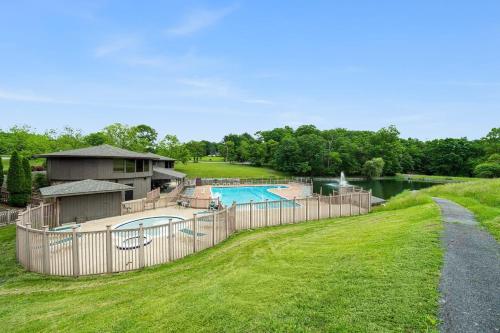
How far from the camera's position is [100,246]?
26.8 feet

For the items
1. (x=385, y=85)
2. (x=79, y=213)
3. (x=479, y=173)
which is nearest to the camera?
(x=79, y=213)

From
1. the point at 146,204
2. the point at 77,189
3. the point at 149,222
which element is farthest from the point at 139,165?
the point at 149,222

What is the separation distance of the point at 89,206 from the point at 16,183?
8155mm

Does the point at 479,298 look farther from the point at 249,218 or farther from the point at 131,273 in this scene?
the point at 249,218

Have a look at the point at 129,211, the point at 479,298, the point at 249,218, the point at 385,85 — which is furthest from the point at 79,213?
the point at 385,85

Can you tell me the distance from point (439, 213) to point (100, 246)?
1350cm

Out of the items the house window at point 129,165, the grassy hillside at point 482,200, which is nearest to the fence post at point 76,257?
the grassy hillside at point 482,200

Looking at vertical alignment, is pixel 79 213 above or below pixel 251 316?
below

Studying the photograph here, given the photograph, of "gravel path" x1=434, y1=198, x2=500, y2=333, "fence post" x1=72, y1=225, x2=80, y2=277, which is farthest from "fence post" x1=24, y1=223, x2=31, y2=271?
"gravel path" x1=434, y1=198, x2=500, y2=333

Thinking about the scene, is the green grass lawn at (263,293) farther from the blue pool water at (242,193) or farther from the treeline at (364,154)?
the treeline at (364,154)

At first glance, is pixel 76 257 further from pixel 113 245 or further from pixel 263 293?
pixel 263 293

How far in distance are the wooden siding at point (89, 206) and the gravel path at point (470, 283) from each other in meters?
18.4

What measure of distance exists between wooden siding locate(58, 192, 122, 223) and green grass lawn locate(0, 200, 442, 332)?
7.76m

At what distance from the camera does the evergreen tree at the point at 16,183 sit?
1987 centimetres
